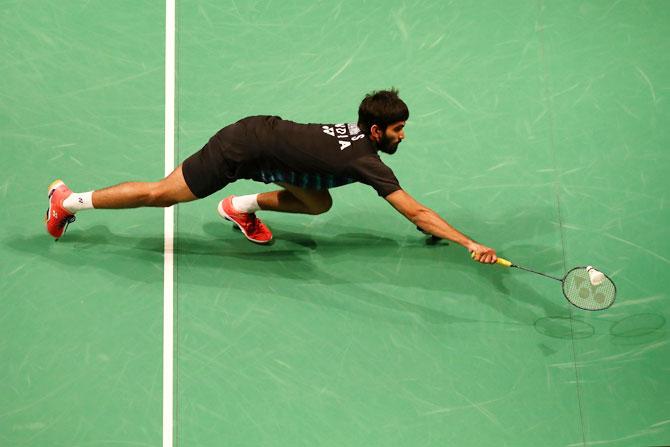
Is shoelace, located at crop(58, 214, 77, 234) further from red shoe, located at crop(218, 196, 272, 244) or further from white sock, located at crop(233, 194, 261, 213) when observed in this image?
white sock, located at crop(233, 194, 261, 213)

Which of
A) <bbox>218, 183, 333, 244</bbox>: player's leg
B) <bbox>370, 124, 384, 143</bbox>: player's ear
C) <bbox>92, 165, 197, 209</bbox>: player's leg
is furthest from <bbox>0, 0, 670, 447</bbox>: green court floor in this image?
<bbox>370, 124, 384, 143</bbox>: player's ear

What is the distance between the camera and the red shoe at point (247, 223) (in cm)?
537

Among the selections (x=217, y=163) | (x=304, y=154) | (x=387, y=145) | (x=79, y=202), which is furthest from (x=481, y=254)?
(x=79, y=202)

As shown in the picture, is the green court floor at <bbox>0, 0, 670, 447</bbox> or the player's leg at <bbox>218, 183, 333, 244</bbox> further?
the player's leg at <bbox>218, 183, 333, 244</bbox>

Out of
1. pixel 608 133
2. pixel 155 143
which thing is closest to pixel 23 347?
pixel 155 143

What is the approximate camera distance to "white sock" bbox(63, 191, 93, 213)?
5.16m

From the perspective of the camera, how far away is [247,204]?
532 cm

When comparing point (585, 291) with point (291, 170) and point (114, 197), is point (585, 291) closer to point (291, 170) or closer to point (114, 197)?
point (291, 170)

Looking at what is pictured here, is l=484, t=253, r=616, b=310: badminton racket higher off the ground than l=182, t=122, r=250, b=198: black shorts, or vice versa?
l=182, t=122, r=250, b=198: black shorts

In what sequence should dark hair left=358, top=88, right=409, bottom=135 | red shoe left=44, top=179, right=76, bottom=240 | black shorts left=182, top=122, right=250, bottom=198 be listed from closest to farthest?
dark hair left=358, top=88, right=409, bottom=135
black shorts left=182, top=122, right=250, bottom=198
red shoe left=44, top=179, right=76, bottom=240

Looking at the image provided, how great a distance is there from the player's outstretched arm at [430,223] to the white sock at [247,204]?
1034 millimetres

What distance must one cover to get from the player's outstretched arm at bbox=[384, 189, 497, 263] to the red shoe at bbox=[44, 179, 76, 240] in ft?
6.64

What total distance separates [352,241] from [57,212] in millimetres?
1838

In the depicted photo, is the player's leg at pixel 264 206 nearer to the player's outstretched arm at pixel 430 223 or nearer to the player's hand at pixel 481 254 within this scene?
the player's outstretched arm at pixel 430 223
